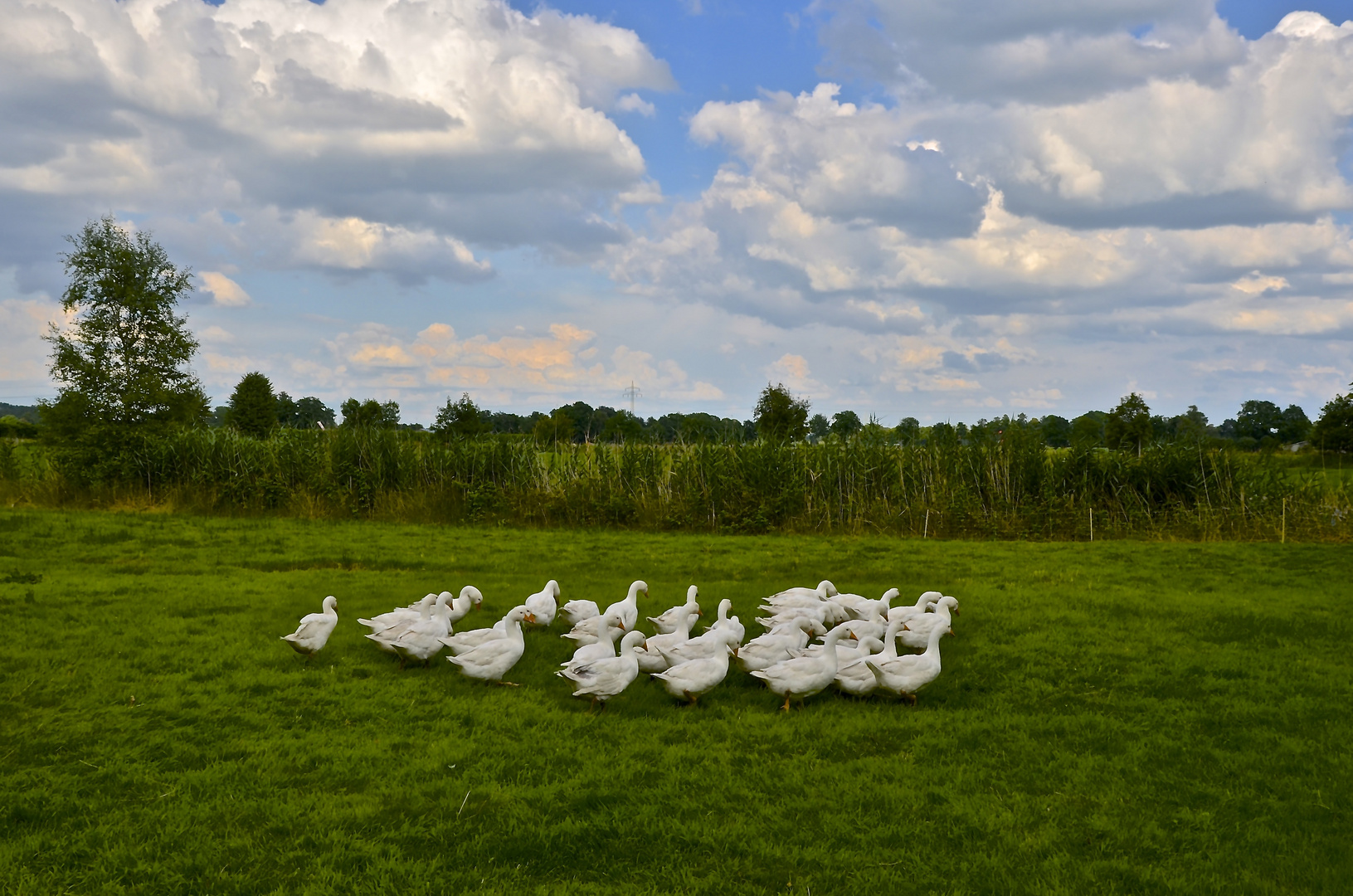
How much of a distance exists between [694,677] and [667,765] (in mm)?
1591

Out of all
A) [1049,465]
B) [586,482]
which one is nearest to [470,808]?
[586,482]

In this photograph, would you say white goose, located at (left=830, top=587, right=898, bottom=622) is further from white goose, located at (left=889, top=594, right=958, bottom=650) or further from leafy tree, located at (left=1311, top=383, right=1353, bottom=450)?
leafy tree, located at (left=1311, top=383, right=1353, bottom=450)

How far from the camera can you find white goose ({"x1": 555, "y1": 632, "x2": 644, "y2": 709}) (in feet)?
28.0

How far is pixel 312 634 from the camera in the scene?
9992mm

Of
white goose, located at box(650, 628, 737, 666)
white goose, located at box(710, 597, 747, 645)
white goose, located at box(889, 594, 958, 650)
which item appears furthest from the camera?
white goose, located at box(889, 594, 958, 650)

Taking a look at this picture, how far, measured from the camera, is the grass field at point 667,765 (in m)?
5.71

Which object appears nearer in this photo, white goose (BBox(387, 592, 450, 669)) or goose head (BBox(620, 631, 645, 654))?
goose head (BBox(620, 631, 645, 654))

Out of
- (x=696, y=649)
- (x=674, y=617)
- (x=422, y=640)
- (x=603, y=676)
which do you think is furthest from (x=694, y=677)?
(x=422, y=640)

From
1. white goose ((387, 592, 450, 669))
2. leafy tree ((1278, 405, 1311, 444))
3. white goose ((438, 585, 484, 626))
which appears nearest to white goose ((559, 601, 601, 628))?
white goose ((438, 585, 484, 626))

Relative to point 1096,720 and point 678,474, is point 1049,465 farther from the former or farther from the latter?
point 1096,720

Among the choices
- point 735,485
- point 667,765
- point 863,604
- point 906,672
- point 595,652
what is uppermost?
point 735,485

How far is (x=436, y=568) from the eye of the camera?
16.9 meters

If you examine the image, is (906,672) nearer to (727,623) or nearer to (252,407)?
(727,623)

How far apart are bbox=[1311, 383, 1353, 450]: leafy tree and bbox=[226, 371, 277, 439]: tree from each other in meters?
59.5
